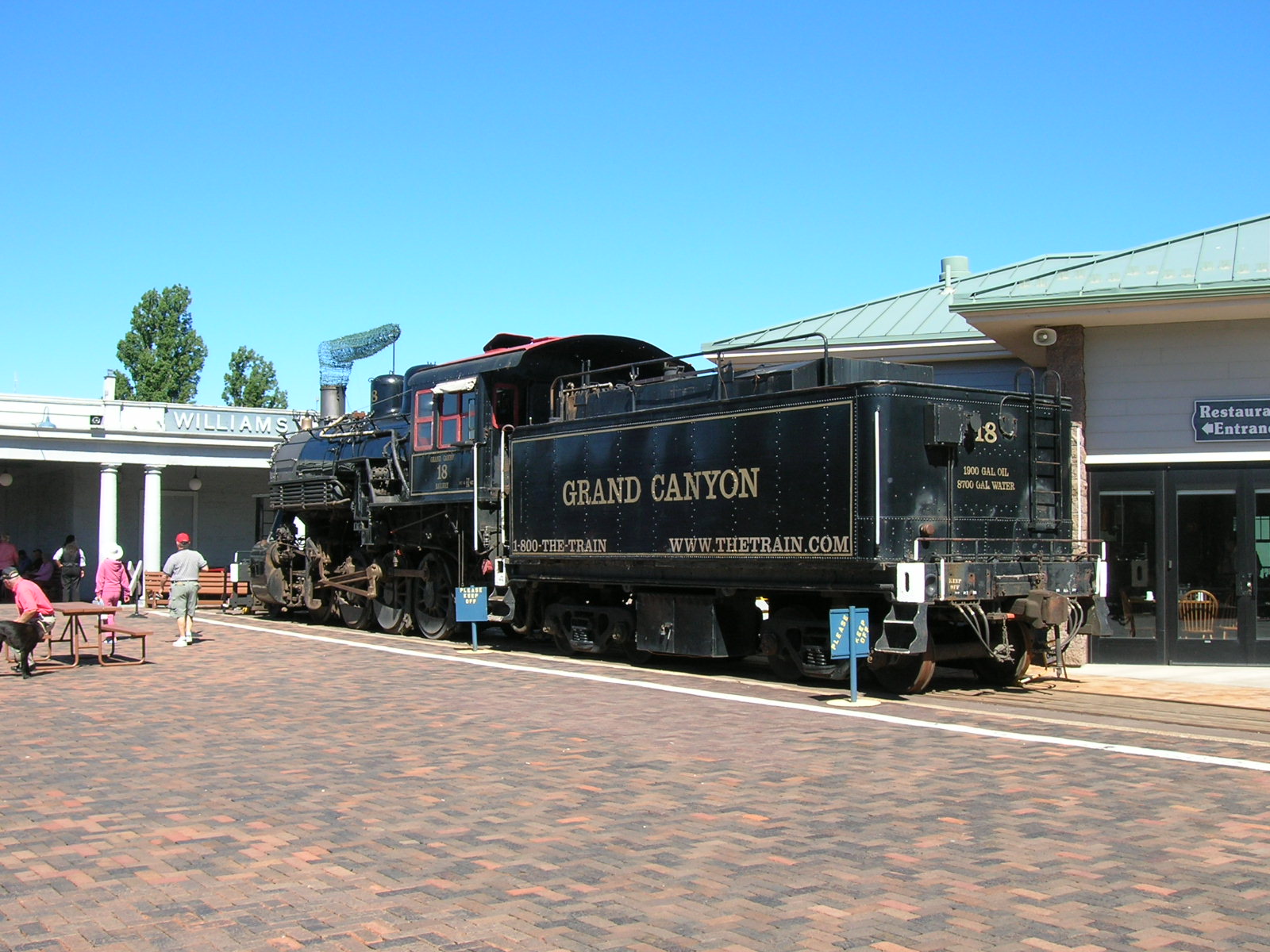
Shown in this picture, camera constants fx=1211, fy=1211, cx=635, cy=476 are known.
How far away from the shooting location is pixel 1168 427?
1405 centimetres

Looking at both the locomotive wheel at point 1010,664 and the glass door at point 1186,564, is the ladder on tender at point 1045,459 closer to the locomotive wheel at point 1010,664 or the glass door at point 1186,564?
the locomotive wheel at point 1010,664

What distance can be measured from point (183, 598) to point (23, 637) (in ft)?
13.1

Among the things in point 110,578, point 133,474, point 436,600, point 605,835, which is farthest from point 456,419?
point 133,474

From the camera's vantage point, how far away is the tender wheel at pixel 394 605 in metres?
18.9

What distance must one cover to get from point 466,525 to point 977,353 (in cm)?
760

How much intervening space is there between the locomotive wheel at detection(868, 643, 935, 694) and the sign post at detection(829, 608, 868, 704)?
0.40m

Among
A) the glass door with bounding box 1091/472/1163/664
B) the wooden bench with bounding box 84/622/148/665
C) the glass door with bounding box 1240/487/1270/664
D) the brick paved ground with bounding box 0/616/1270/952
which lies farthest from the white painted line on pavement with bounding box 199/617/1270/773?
the glass door with bounding box 1240/487/1270/664

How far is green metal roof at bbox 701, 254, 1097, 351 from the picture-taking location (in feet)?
57.0

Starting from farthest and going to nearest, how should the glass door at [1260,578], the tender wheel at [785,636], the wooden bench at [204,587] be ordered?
the wooden bench at [204,587] → the glass door at [1260,578] → the tender wheel at [785,636]

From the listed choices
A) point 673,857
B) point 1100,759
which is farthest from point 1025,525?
point 673,857

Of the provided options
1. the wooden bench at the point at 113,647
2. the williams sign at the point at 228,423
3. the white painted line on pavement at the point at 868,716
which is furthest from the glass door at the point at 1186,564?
the williams sign at the point at 228,423

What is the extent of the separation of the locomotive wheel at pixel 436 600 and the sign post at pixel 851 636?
7.93 m

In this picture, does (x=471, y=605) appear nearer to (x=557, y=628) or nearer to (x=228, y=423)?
(x=557, y=628)

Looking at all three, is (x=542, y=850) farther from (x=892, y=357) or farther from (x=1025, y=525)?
(x=892, y=357)
